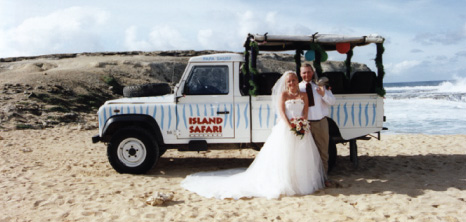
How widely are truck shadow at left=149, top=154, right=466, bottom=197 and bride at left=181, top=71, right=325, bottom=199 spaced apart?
480 mm

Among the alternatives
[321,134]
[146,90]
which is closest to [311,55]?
[321,134]

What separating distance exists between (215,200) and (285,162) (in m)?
1.19

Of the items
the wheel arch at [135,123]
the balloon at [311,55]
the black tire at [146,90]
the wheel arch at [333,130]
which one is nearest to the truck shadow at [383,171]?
the wheel arch at [333,130]

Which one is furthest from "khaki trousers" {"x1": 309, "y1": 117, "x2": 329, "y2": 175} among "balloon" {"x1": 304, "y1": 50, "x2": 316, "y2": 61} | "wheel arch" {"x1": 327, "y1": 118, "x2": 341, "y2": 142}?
"balloon" {"x1": 304, "y1": 50, "x2": 316, "y2": 61}

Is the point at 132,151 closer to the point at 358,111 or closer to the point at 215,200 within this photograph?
the point at 215,200

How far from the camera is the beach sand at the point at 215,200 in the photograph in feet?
16.6

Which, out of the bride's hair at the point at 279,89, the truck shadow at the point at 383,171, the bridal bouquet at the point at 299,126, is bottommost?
the truck shadow at the point at 383,171

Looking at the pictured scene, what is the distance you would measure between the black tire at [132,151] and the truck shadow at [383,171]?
1.34 feet

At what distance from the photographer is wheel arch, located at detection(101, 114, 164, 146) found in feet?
23.0

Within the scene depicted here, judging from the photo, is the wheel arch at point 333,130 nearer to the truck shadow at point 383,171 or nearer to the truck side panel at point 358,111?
the truck side panel at point 358,111

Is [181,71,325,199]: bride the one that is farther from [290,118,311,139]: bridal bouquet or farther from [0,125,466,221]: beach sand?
[0,125,466,221]: beach sand

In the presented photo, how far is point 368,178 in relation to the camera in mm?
6996

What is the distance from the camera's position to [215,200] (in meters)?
5.71

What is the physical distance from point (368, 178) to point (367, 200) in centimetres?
149
